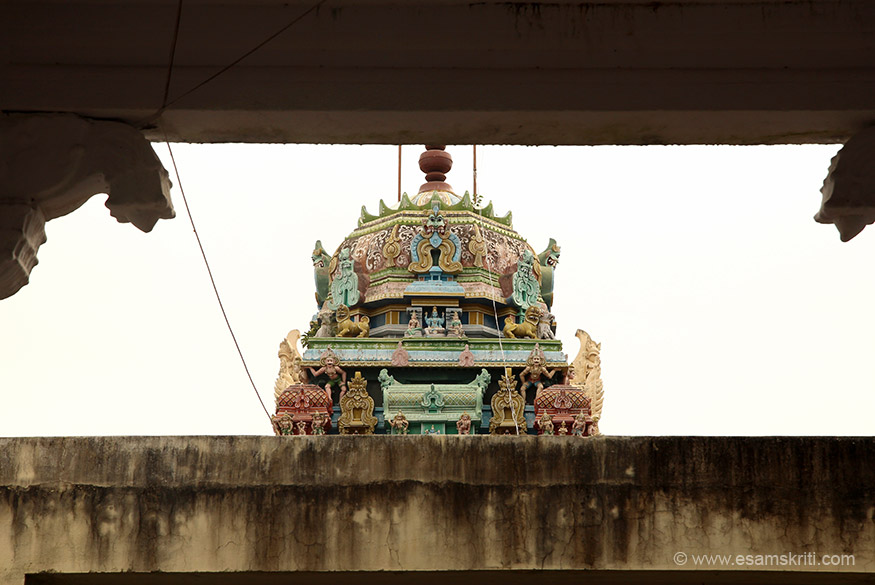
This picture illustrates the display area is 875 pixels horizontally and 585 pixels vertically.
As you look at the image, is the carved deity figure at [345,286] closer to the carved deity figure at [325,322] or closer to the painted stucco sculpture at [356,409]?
the carved deity figure at [325,322]

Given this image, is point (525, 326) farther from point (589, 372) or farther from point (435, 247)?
point (435, 247)

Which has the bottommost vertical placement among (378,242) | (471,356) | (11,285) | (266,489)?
(266,489)

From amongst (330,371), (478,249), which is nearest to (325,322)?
(330,371)

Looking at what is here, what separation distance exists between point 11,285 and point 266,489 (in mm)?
1855

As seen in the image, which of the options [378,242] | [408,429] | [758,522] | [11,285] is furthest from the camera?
[378,242]

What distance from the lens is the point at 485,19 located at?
10.1ft

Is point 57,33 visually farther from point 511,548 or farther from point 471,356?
point 471,356

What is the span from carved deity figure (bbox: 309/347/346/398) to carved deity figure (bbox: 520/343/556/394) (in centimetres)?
271

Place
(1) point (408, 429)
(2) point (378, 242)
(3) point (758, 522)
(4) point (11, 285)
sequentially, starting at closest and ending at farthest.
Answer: (4) point (11, 285) → (3) point (758, 522) → (1) point (408, 429) → (2) point (378, 242)

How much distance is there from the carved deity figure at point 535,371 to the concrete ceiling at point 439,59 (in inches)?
506

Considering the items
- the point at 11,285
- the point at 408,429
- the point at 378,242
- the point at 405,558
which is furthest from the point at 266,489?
the point at 378,242

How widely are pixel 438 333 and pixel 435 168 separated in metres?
3.48

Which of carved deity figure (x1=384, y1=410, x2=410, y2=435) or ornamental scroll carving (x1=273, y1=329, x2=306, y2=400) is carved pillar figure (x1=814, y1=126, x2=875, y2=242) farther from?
ornamental scroll carving (x1=273, y1=329, x2=306, y2=400)

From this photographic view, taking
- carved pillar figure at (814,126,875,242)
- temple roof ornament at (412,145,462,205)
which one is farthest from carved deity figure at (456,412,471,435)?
carved pillar figure at (814,126,875,242)
